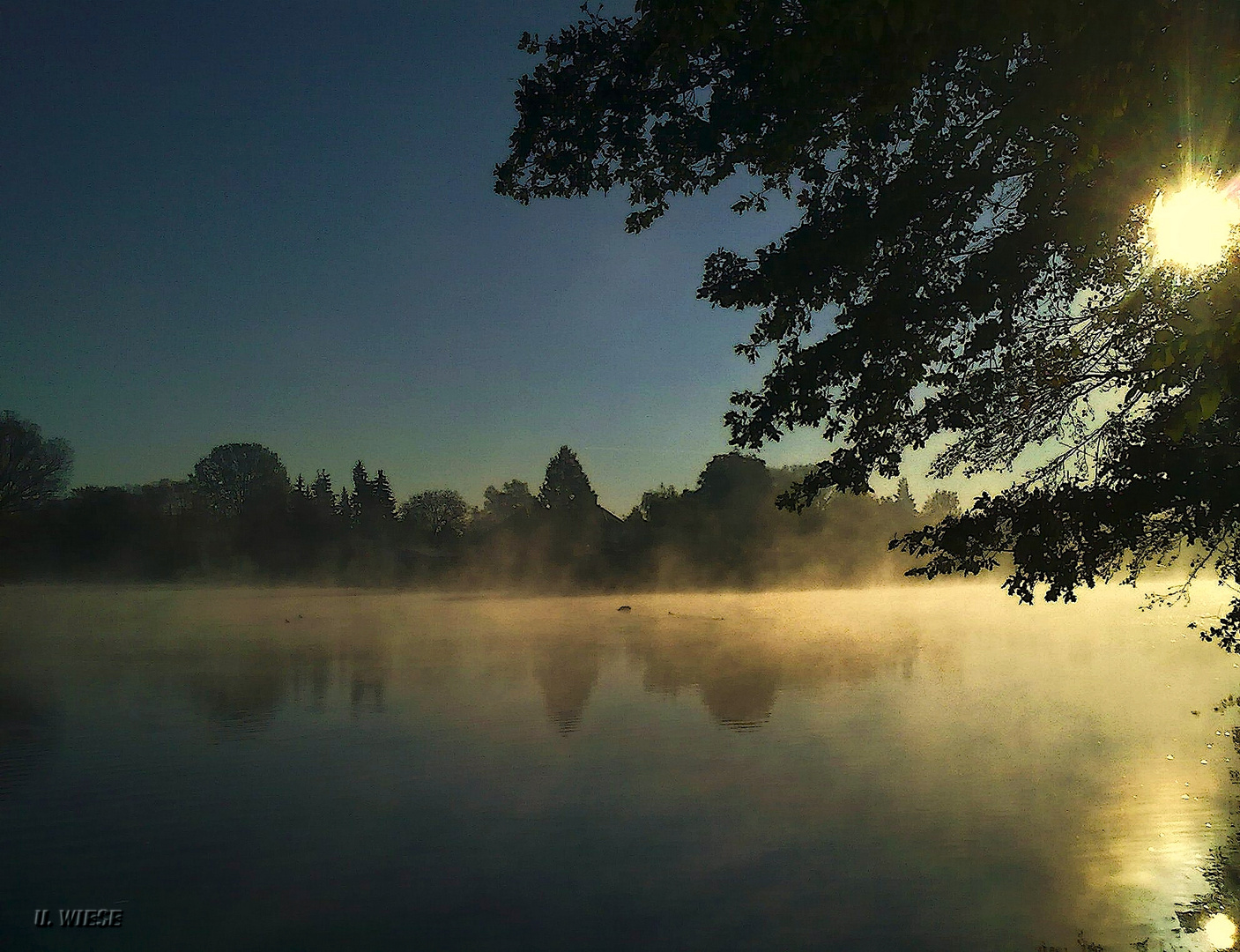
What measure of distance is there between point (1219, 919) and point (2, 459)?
236 ft

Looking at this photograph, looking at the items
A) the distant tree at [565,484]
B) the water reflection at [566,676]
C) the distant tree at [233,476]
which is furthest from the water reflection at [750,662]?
the distant tree at [233,476]

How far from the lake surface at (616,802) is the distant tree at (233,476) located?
83.5 metres

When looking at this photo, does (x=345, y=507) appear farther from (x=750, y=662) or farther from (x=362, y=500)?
(x=750, y=662)

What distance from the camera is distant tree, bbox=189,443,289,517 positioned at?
112 m

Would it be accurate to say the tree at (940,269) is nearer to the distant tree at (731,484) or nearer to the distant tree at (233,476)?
the distant tree at (731,484)

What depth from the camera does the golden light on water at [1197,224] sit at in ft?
27.9

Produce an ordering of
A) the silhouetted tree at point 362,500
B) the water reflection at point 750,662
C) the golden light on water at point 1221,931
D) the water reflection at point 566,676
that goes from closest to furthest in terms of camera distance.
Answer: the golden light on water at point 1221,931 < the water reflection at point 566,676 < the water reflection at point 750,662 < the silhouetted tree at point 362,500

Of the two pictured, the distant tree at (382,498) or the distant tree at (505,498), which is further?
the distant tree at (505,498)

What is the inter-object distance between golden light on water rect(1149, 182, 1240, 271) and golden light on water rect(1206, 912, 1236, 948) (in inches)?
244

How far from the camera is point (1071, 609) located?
65312mm

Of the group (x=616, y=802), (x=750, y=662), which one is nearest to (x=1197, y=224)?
(x=616, y=802)

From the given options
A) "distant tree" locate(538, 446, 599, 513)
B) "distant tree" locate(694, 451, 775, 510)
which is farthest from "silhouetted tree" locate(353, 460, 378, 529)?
"distant tree" locate(694, 451, 775, 510)

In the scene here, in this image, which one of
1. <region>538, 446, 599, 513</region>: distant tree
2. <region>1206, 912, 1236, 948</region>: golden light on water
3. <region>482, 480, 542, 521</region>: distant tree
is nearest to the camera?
<region>1206, 912, 1236, 948</region>: golden light on water

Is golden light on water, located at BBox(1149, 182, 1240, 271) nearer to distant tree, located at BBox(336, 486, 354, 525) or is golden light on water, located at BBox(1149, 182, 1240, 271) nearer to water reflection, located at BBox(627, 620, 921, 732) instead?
water reflection, located at BBox(627, 620, 921, 732)
